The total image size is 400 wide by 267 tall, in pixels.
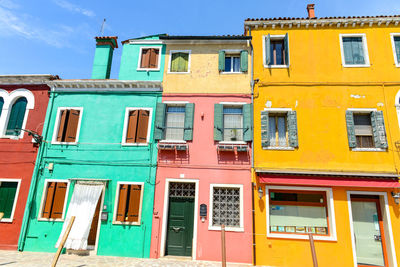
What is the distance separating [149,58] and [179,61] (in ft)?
4.59

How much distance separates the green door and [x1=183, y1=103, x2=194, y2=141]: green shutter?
246cm

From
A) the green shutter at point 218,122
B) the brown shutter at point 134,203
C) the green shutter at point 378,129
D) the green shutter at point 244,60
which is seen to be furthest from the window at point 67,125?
the green shutter at point 378,129

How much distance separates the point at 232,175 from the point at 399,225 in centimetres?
592

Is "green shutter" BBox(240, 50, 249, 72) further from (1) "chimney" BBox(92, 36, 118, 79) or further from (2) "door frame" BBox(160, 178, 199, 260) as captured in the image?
(1) "chimney" BBox(92, 36, 118, 79)

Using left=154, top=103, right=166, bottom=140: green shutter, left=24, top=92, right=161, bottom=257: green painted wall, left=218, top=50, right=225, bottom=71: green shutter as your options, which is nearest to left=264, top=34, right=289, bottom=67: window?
left=218, top=50, right=225, bottom=71: green shutter

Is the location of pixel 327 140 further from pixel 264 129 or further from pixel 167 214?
pixel 167 214

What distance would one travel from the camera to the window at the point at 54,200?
9688 millimetres

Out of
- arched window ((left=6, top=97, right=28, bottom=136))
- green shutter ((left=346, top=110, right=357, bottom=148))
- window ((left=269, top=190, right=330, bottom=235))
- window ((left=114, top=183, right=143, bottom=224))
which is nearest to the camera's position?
window ((left=269, top=190, right=330, bottom=235))

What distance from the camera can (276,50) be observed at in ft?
36.5

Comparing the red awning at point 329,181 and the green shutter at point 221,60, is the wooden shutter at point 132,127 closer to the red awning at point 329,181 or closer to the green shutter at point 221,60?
the green shutter at point 221,60

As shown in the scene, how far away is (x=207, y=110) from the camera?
1041cm

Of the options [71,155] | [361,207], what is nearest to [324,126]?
[361,207]

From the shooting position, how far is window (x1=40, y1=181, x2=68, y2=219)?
31.8ft

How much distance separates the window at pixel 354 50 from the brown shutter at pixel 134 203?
9933 millimetres
